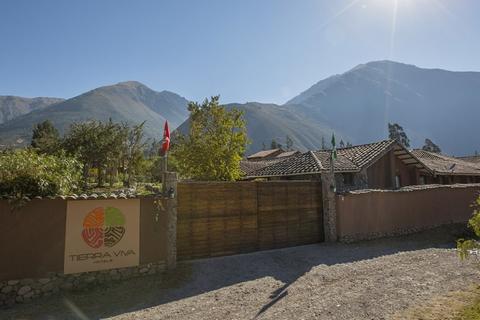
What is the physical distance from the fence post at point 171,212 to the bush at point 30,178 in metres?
2.92

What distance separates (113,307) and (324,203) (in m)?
9.53

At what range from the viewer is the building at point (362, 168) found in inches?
855

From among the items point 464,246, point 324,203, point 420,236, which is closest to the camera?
point 464,246

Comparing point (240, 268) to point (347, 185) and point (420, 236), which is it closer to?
point (420, 236)

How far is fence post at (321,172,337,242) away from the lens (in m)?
14.5

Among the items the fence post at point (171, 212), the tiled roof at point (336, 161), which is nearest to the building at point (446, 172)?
the tiled roof at point (336, 161)

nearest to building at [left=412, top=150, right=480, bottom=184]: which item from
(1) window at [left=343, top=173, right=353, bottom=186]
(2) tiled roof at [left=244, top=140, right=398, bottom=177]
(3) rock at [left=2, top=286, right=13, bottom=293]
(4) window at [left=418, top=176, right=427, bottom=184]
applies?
(4) window at [left=418, top=176, right=427, bottom=184]

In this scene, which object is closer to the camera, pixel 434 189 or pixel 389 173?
pixel 434 189

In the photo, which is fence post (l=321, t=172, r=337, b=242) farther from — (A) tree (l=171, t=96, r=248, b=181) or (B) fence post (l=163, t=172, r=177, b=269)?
(A) tree (l=171, t=96, r=248, b=181)

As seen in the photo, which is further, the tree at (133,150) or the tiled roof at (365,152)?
the tree at (133,150)

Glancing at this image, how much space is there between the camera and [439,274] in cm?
971

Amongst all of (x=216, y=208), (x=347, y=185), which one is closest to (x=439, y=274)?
(x=216, y=208)

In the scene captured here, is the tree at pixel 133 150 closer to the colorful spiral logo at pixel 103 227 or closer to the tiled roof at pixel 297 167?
the tiled roof at pixel 297 167

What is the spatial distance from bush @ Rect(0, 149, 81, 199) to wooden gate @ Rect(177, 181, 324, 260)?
3638mm
